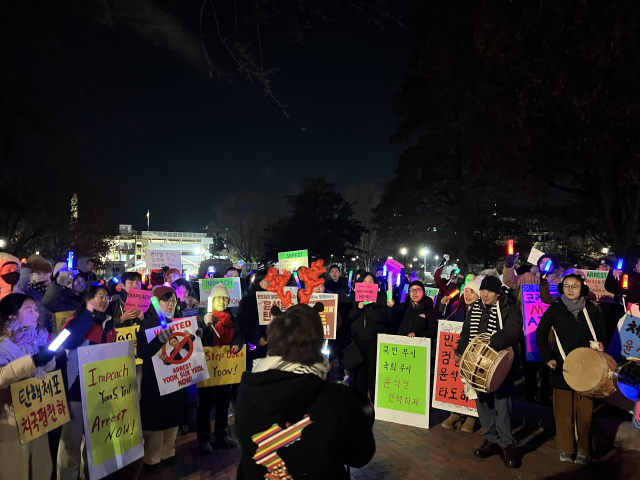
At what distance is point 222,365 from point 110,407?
1.47m

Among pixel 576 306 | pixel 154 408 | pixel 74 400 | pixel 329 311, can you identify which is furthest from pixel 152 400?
pixel 576 306

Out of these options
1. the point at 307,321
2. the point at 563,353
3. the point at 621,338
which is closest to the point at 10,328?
the point at 307,321

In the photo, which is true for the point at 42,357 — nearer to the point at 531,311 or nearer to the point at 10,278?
the point at 10,278

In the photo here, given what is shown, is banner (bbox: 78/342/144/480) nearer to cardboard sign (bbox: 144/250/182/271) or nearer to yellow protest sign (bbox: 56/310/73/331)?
yellow protest sign (bbox: 56/310/73/331)

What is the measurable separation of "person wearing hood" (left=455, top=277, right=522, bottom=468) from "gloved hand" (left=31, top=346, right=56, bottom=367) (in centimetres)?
430

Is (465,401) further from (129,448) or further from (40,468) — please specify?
(40,468)

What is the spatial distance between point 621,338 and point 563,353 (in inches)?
30.7

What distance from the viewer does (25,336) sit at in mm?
3568

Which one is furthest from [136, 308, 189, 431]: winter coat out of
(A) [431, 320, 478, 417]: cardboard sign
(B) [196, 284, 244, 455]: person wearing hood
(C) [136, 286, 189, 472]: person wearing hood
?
(A) [431, 320, 478, 417]: cardboard sign

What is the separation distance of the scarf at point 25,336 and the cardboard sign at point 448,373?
4712 mm

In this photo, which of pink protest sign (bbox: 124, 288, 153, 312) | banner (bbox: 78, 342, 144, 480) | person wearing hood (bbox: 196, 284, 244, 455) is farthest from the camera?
pink protest sign (bbox: 124, 288, 153, 312)

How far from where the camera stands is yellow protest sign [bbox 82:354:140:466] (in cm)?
398

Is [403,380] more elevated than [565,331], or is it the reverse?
[565,331]

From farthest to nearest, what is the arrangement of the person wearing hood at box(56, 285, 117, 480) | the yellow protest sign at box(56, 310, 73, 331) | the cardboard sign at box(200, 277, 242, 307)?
the cardboard sign at box(200, 277, 242, 307)
the yellow protest sign at box(56, 310, 73, 331)
the person wearing hood at box(56, 285, 117, 480)
